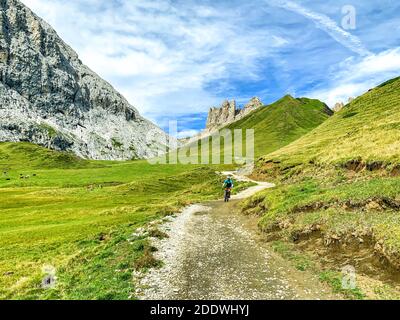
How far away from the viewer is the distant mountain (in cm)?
5052

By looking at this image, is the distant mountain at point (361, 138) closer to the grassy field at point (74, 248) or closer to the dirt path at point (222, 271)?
the dirt path at point (222, 271)

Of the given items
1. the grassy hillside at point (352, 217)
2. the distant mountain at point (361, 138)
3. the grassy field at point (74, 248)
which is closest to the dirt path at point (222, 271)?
the grassy field at point (74, 248)

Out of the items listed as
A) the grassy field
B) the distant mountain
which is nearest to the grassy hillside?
the distant mountain

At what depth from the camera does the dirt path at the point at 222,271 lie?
60.4ft

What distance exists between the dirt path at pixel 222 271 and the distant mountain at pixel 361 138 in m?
24.5

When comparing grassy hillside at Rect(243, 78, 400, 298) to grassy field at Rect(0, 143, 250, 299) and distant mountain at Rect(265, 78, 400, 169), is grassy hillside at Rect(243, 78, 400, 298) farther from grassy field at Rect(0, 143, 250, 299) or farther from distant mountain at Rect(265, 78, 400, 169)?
grassy field at Rect(0, 143, 250, 299)

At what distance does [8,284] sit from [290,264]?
2092 cm

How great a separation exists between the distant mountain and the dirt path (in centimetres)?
2454

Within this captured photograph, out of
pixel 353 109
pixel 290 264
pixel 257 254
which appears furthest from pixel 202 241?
pixel 353 109

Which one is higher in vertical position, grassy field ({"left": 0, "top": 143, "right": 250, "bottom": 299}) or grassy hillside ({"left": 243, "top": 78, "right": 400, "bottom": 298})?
grassy hillside ({"left": 243, "top": 78, "right": 400, "bottom": 298})

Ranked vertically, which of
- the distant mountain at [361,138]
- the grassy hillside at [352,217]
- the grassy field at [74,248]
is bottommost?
the grassy field at [74,248]

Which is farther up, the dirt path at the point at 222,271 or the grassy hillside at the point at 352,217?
the grassy hillside at the point at 352,217

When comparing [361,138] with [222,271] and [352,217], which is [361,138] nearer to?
[352,217]
